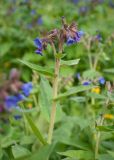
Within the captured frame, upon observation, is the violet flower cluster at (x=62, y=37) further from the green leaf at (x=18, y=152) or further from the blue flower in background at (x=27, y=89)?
the blue flower in background at (x=27, y=89)

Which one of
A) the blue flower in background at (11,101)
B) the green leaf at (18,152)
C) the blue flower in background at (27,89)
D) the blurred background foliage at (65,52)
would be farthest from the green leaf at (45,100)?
the blue flower in background at (11,101)

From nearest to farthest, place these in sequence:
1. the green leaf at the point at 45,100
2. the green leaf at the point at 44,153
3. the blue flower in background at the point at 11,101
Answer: the green leaf at the point at 44,153 → the green leaf at the point at 45,100 → the blue flower in background at the point at 11,101

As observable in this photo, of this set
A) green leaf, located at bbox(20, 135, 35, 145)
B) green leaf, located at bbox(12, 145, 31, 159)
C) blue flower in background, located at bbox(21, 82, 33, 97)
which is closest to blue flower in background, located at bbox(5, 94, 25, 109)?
blue flower in background, located at bbox(21, 82, 33, 97)

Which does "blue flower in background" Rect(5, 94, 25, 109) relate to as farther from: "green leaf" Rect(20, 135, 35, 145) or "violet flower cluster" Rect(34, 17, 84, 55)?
"violet flower cluster" Rect(34, 17, 84, 55)

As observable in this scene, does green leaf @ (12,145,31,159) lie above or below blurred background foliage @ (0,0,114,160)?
below

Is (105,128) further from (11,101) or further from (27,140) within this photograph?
(11,101)

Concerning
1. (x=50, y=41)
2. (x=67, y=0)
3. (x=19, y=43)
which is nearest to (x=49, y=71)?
(x=50, y=41)

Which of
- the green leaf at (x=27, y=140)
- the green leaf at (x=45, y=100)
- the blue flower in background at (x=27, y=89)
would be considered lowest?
the green leaf at (x=27, y=140)

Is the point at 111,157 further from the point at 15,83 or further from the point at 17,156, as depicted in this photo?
the point at 15,83
